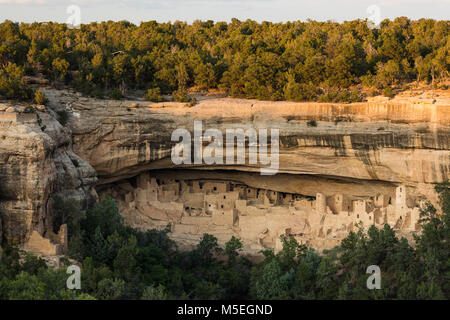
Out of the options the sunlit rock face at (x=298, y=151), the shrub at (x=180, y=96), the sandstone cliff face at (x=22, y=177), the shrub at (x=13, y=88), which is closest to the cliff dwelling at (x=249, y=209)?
the sunlit rock face at (x=298, y=151)

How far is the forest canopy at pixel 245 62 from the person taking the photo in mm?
24938

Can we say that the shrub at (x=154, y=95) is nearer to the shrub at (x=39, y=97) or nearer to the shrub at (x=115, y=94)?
the shrub at (x=115, y=94)

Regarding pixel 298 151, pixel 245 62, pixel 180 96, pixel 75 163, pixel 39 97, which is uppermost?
pixel 245 62

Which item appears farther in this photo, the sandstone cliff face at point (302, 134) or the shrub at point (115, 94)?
the shrub at point (115, 94)

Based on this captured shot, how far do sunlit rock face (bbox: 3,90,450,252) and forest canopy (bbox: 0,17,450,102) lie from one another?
1032mm

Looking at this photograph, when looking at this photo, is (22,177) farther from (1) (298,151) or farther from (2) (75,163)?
(1) (298,151)

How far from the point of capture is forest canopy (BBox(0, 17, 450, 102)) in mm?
24938

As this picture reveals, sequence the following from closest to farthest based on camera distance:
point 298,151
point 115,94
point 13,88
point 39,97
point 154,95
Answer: point 13,88 < point 39,97 < point 298,151 < point 115,94 < point 154,95

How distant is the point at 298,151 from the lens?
24141mm

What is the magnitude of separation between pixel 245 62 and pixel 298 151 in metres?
5.07

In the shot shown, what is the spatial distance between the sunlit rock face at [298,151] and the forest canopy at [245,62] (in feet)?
3.38

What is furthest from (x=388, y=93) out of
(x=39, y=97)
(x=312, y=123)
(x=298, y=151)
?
(x=39, y=97)
